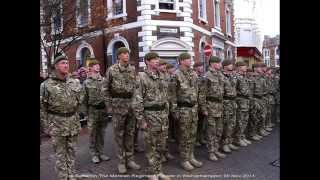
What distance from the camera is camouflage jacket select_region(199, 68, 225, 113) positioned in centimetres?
513

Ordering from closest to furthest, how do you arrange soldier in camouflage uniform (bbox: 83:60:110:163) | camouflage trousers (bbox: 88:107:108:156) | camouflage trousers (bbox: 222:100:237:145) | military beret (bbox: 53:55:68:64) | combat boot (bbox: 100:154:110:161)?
military beret (bbox: 53:55:68:64) < combat boot (bbox: 100:154:110:161) < camouflage trousers (bbox: 88:107:108:156) < soldier in camouflage uniform (bbox: 83:60:110:163) < camouflage trousers (bbox: 222:100:237:145)

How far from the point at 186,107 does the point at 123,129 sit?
0.82 metres

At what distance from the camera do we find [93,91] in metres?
5.33

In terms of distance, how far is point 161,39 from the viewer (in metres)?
3.80

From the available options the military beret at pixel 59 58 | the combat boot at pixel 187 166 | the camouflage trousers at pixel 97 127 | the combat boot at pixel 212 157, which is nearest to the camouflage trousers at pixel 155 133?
the combat boot at pixel 187 166

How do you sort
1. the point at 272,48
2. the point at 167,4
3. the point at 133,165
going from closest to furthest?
the point at 272,48 → the point at 167,4 → the point at 133,165

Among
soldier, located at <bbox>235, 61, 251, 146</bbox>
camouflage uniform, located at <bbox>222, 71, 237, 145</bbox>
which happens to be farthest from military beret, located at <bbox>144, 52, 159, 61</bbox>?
soldier, located at <bbox>235, 61, 251, 146</bbox>

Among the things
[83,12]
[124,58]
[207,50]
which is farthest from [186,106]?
[83,12]

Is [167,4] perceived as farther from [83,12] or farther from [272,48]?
[272,48]

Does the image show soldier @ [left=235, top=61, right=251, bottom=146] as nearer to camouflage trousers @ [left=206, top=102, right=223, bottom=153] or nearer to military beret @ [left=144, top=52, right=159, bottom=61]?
camouflage trousers @ [left=206, top=102, right=223, bottom=153]

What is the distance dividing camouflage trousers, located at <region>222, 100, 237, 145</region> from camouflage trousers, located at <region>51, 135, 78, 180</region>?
227cm

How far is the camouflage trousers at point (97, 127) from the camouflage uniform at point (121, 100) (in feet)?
0.93
